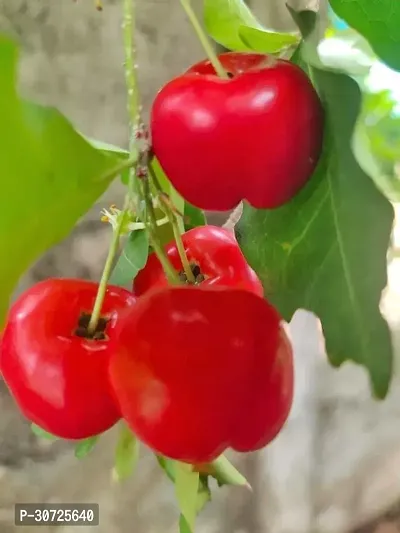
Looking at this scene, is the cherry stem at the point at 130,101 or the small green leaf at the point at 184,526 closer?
the cherry stem at the point at 130,101

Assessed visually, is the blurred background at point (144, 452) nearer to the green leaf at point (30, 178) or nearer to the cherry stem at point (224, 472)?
→ the cherry stem at point (224, 472)

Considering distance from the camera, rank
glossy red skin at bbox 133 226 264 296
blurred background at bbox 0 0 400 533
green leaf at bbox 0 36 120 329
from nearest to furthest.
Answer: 1. green leaf at bbox 0 36 120 329
2. glossy red skin at bbox 133 226 264 296
3. blurred background at bbox 0 0 400 533

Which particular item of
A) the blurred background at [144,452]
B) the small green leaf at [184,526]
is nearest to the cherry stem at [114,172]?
the small green leaf at [184,526]

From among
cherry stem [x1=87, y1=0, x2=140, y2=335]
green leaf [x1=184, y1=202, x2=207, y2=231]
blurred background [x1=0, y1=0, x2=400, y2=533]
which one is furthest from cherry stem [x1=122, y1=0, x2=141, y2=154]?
blurred background [x1=0, y1=0, x2=400, y2=533]

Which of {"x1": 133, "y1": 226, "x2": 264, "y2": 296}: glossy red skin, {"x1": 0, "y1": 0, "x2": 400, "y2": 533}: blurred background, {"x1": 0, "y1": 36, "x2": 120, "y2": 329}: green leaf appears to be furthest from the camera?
{"x1": 0, "y1": 0, "x2": 400, "y2": 533}: blurred background

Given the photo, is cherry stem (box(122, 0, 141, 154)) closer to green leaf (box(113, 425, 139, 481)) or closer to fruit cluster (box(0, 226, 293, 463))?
fruit cluster (box(0, 226, 293, 463))

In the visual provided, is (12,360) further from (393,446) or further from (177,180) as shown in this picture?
(393,446)
